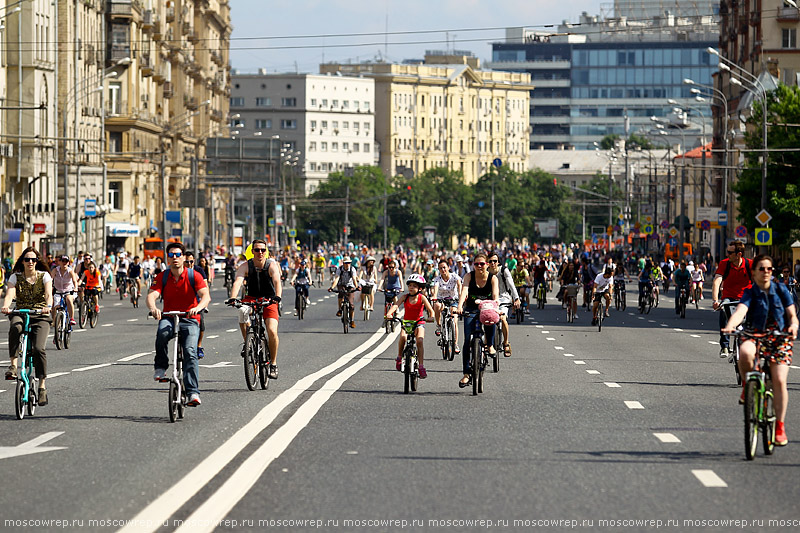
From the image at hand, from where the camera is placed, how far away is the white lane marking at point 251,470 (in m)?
8.91

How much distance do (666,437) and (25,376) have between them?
18.9ft

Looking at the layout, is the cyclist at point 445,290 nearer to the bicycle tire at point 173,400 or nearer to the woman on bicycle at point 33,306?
the woman on bicycle at point 33,306

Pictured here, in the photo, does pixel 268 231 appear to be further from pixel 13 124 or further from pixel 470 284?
pixel 470 284

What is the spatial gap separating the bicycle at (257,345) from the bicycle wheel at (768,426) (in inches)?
268

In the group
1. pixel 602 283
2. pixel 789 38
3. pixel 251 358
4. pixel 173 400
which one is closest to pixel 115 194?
pixel 789 38

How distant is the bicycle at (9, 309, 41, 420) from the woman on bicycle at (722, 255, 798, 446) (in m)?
6.33

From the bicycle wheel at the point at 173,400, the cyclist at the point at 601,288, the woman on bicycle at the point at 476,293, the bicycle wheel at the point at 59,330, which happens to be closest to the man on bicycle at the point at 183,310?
the bicycle wheel at the point at 173,400

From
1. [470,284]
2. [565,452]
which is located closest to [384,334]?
[470,284]

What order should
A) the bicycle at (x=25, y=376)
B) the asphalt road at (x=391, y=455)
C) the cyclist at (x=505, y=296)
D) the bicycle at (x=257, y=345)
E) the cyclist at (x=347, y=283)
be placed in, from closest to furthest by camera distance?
the asphalt road at (x=391, y=455), the bicycle at (x=25, y=376), the bicycle at (x=257, y=345), the cyclist at (x=505, y=296), the cyclist at (x=347, y=283)

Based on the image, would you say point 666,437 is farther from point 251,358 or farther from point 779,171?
point 779,171

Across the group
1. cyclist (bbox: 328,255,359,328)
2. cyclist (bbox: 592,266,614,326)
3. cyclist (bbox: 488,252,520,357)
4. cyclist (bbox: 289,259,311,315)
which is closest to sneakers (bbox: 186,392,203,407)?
cyclist (bbox: 488,252,520,357)

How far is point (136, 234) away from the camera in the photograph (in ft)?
302

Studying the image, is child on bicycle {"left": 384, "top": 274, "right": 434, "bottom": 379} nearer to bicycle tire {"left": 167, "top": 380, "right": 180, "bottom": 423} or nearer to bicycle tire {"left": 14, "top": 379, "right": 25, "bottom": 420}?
bicycle tire {"left": 167, "top": 380, "right": 180, "bottom": 423}

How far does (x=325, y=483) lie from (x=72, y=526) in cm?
201
